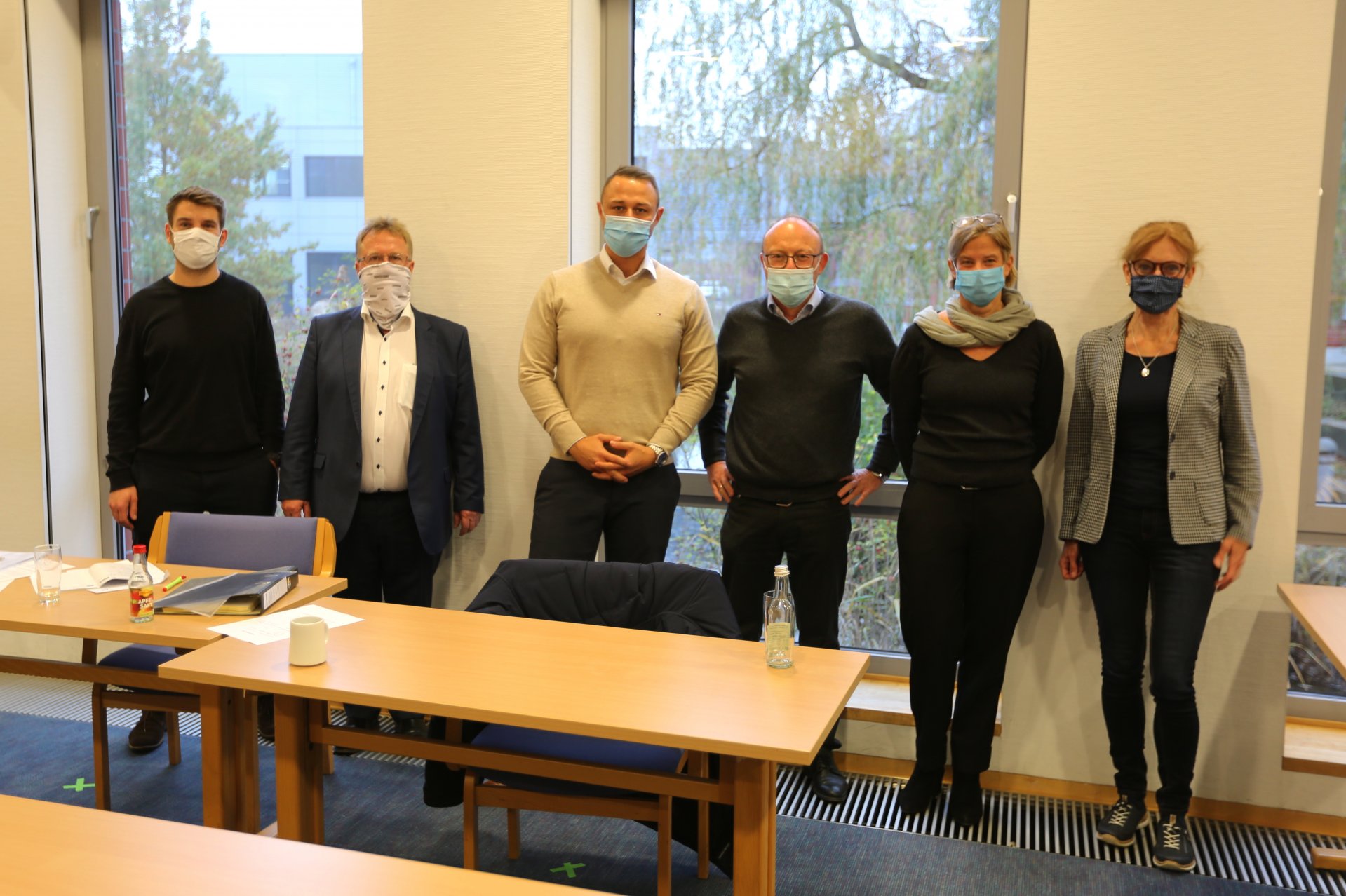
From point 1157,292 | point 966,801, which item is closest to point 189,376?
point 966,801

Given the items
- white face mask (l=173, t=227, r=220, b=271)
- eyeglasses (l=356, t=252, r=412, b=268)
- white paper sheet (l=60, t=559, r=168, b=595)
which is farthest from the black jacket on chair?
white face mask (l=173, t=227, r=220, b=271)

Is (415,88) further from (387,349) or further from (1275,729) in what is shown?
(1275,729)

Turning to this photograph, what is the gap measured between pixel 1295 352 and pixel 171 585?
331 centimetres

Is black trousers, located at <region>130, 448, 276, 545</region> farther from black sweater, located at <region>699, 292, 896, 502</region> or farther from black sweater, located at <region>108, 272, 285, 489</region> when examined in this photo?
black sweater, located at <region>699, 292, 896, 502</region>

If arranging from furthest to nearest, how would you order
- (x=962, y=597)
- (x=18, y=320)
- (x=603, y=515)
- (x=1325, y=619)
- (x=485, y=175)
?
(x=18, y=320) → (x=485, y=175) → (x=603, y=515) → (x=962, y=597) → (x=1325, y=619)

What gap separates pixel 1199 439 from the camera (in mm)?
2982

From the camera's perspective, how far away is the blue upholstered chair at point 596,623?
2.38m

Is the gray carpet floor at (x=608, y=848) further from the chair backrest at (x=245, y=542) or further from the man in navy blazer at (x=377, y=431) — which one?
the chair backrest at (x=245, y=542)

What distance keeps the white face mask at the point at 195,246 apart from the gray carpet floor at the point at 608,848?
5.69 feet

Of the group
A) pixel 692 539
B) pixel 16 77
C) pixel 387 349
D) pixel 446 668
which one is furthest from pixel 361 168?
pixel 446 668

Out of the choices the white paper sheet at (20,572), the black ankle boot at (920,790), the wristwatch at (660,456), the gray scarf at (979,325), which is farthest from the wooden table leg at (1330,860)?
the white paper sheet at (20,572)

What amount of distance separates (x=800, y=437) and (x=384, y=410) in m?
1.43

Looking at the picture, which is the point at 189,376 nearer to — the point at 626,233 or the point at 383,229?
the point at 383,229

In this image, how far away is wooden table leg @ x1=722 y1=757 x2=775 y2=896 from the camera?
2.02m
